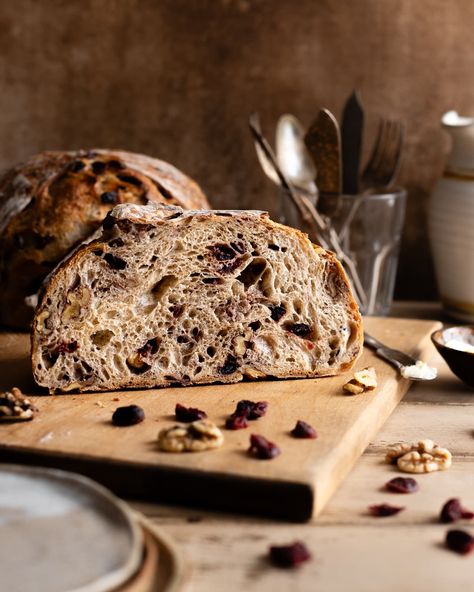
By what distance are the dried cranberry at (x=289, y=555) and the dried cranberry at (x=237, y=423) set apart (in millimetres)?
494

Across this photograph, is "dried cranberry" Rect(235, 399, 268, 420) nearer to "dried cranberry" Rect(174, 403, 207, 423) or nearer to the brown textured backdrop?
"dried cranberry" Rect(174, 403, 207, 423)

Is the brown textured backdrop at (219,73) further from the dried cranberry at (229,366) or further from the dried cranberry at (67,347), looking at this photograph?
the dried cranberry at (67,347)

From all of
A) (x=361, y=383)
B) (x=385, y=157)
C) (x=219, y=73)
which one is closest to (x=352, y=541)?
(x=361, y=383)

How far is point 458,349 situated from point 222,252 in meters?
0.70

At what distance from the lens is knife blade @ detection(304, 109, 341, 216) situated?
3111 mm

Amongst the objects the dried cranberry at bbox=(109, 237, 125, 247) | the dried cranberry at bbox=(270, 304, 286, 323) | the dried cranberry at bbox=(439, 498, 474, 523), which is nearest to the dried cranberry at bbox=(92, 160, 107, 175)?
the dried cranberry at bbox=(109, 237, 125, 247)

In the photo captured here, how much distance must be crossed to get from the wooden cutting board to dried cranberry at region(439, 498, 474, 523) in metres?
0.24

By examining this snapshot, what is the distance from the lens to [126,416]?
2162 mm

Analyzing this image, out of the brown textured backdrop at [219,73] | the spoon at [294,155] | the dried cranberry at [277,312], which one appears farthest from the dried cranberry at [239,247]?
the brown textured backdrop at [219,73]

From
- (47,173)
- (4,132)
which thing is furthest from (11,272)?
(4,132)

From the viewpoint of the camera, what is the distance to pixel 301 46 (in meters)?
3.77

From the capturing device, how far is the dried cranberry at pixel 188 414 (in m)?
2.19

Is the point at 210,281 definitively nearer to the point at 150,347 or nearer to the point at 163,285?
the point at 163,285

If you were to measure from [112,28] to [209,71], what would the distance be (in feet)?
1.40
